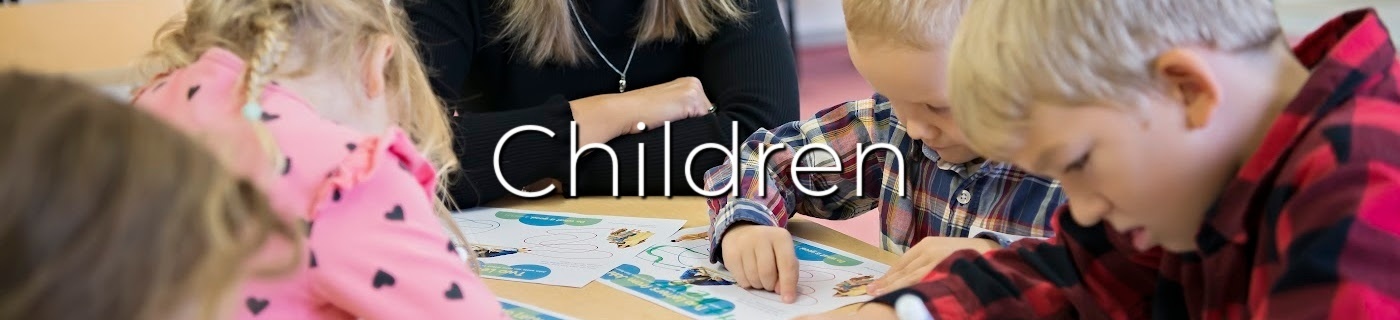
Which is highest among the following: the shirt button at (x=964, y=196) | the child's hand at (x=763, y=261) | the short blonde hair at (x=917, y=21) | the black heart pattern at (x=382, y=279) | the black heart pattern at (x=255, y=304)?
the short blonde hair at (x=917, y=21)

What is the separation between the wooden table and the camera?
1018mm

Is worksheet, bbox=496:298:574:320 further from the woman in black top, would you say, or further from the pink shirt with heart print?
the woman in black top

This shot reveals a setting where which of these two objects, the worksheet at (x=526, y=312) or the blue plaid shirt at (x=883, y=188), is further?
the blue plaid shirt at (x=883, y=188)

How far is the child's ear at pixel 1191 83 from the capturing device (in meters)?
0.63

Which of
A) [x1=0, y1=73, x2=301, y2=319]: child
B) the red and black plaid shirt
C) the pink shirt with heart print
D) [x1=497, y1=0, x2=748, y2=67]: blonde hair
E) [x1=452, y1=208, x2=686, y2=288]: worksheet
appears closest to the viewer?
[x1=0, y1=73, x2=301, y2=319]: child

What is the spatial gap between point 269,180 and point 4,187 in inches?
13.0

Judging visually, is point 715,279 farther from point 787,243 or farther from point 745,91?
point 745,91

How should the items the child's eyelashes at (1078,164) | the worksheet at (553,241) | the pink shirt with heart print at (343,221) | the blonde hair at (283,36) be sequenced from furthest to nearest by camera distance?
1. the worksheet at (553,241)
2. the blonde hair at (283,36)
3. the pink shirt with heart print at (343,221)
4. the child's eyelashes at (1078,164)

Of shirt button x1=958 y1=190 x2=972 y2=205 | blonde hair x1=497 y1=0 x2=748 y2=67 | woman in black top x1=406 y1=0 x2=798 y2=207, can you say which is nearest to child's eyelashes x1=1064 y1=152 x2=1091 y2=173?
shirt button x1=958 y1=190 x2=972 y2=205

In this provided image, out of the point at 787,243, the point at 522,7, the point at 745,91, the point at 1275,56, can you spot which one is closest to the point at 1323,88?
the point at 1275,56

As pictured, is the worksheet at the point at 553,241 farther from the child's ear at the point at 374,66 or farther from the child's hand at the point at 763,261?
the child's ear at the point at 374,66

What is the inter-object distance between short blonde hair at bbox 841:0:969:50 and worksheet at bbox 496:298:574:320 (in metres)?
0.37

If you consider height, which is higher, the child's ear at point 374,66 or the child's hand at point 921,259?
the child's ear at point 374,66

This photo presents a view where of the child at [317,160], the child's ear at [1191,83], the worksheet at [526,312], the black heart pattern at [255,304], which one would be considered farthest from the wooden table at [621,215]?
the child's ear at [1191,83]
